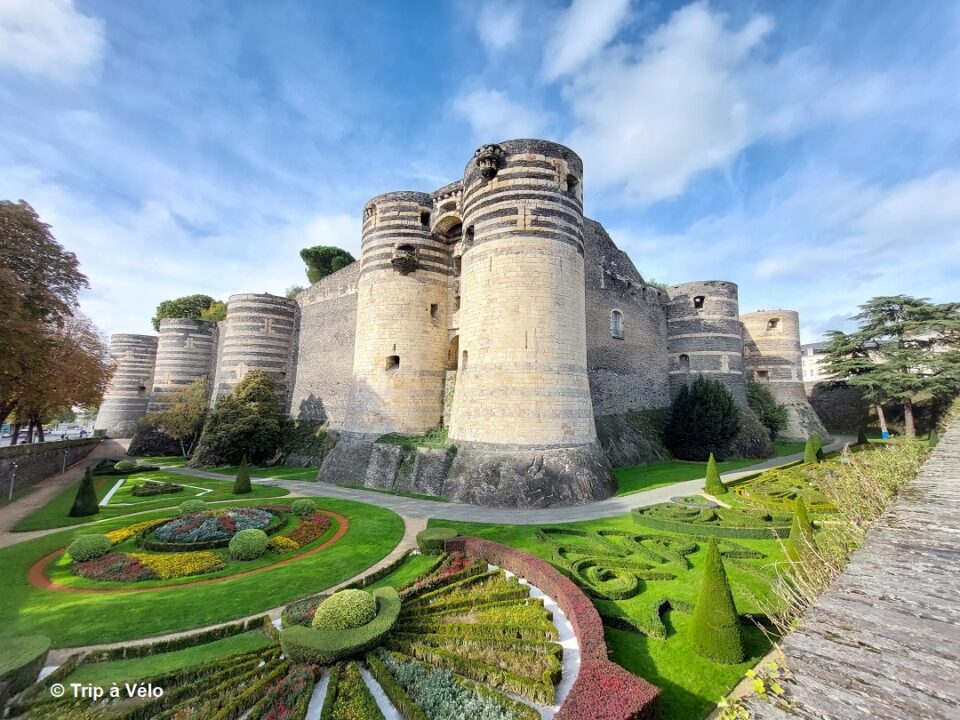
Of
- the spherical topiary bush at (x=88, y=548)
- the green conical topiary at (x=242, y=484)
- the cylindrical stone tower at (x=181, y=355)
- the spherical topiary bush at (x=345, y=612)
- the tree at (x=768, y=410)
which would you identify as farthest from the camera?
the cylindrical stone tower at (x=181, y=355)

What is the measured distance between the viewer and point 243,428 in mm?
24281

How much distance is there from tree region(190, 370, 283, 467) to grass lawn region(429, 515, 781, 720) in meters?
20.3

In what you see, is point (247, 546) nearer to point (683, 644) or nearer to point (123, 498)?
point (683, 644)

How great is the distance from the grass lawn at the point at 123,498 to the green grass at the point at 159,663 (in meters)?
10.5

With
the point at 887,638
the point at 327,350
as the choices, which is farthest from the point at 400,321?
the point at 887,638

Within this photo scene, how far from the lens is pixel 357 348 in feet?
68.9

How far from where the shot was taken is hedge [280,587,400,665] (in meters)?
6.03

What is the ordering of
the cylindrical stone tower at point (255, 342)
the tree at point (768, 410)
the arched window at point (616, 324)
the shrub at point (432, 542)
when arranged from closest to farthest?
the shrub at point (432, 542), the arched window at point (616, 324), the cylindrical stone tower at point (255, 342), the tree at point (768, 410)

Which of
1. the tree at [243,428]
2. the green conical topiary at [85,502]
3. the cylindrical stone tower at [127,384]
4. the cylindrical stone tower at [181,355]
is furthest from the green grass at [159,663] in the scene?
the cylindrical stone tower at [127,384]

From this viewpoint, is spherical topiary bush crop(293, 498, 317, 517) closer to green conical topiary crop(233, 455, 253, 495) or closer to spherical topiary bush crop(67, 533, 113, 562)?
spherical topiary bush crop(67, 533, 113, 562)

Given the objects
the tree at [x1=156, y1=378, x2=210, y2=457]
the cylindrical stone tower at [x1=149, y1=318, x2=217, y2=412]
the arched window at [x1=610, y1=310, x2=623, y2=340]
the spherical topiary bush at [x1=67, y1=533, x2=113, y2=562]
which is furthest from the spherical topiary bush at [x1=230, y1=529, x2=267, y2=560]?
the cylindrical stone tower at [x1=149, y1=318, x2=217, y2=412]

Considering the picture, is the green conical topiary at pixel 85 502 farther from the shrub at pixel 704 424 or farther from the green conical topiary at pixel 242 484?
the shrub at pixel 704 424

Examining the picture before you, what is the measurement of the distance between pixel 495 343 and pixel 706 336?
63.1ft

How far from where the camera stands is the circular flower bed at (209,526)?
11086 mm
